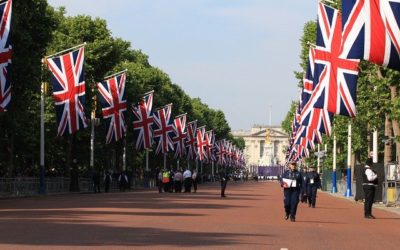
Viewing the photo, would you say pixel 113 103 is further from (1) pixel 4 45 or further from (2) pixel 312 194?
(1) pixel 4 45

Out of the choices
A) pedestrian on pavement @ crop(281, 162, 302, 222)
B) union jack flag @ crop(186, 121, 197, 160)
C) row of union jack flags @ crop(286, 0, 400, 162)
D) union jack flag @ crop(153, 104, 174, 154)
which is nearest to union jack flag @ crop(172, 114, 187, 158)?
union jack flag @ crop(153, 104, 174, 154)

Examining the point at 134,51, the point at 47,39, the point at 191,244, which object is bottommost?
the point at 191,244

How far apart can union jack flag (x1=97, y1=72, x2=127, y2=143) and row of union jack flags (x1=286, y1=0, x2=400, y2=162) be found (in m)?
10.9

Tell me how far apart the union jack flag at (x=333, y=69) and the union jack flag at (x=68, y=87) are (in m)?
13.9

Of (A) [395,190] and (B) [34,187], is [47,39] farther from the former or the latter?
(A) [395,190]

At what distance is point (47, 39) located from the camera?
47.9 m

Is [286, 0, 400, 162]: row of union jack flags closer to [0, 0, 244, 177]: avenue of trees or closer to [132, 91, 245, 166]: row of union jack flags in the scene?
[0, 0, 244, 177]: avenue of trees

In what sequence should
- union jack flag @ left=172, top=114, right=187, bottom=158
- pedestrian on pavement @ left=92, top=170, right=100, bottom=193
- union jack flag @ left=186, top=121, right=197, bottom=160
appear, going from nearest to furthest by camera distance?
pedestrian on pavement @ left=92, top=170, right=100, bottom=193 < union jack flag @ left=172, top=114, right=187, bottom=158 < union jack flag @ left=186, top=121, right=197, bottom=160

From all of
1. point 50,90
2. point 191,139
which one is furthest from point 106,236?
point 191,139

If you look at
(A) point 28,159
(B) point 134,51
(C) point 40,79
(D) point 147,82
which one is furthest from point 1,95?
(B) point 134,51

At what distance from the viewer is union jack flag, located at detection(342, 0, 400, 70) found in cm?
2091

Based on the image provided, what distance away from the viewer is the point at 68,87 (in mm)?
45500

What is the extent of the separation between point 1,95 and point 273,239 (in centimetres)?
1759

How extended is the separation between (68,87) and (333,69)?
17366 millimetres
